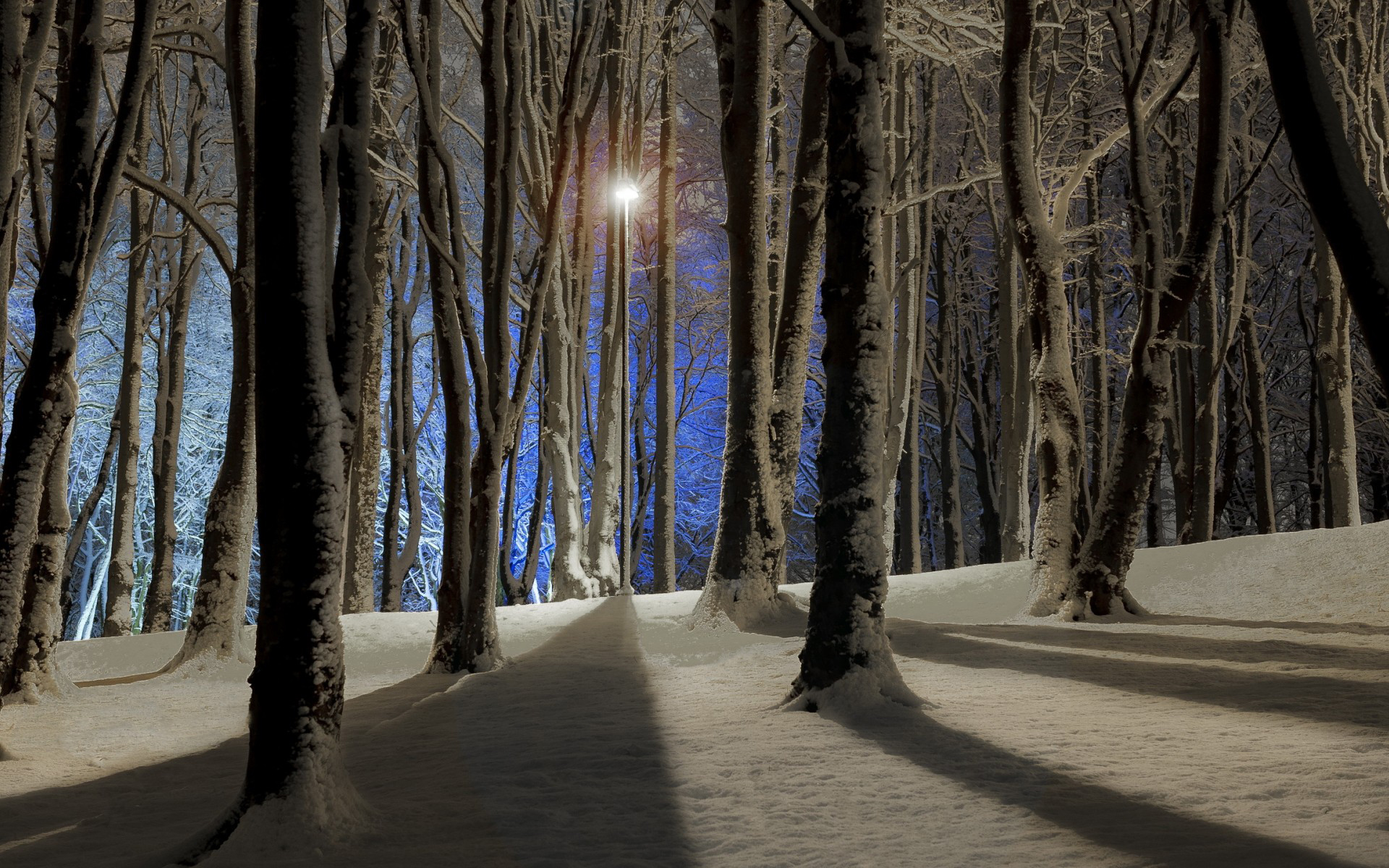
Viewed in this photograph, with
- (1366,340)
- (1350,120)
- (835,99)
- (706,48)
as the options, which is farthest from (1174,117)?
(1366,340)

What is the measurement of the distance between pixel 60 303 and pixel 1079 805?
559 cm

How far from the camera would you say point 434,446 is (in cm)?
2314

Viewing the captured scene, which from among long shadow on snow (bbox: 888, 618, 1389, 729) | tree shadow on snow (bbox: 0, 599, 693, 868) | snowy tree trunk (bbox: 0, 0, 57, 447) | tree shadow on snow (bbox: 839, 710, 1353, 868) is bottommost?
tree shadow on snow (bbox: 0, 599, 693, 868)

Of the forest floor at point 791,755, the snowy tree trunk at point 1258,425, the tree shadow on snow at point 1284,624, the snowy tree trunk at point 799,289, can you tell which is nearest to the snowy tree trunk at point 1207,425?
the snowy tree trunk at point 1258,425

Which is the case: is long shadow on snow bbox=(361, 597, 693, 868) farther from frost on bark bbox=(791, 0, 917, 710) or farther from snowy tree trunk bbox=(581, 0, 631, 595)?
snowy tree trunk bbox=(581, 0, 631, 595)

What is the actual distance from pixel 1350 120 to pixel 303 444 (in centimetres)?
1749

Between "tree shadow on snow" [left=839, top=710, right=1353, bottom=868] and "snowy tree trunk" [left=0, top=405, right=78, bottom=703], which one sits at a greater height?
"snowy tree trunk" [left=0, top=405, right=78, bottom=703]

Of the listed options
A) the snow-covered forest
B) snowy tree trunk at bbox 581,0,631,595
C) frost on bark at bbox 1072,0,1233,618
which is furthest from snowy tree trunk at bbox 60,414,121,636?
frost on bark at bbox 1072,0,1233,618

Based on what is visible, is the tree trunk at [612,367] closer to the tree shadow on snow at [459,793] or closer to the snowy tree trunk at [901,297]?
the snowy tree trunk at [901,297]

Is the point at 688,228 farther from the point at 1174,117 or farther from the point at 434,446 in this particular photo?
the point at 1174,117

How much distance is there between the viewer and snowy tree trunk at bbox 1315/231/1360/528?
1280cm

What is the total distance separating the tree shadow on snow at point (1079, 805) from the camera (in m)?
2.83

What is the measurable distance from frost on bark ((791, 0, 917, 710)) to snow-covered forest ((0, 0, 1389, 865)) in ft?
0.08

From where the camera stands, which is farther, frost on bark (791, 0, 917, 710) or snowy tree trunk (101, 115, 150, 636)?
snowy tree trunk (101, 115, 150, 636)
